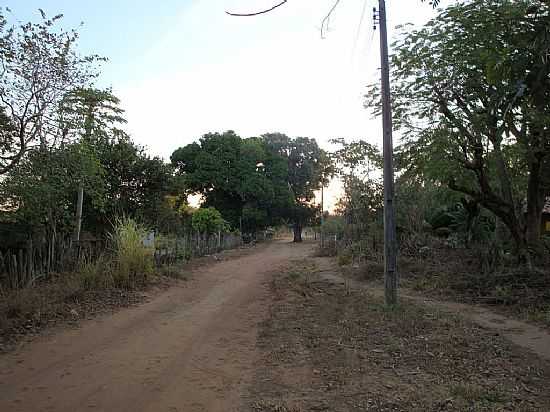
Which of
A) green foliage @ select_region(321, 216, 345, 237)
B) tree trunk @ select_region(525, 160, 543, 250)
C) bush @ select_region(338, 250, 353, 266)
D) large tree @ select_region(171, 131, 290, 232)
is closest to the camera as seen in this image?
tree trunk @ select_region(525, 160, 543, 250)

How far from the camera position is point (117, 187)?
61.3 ft

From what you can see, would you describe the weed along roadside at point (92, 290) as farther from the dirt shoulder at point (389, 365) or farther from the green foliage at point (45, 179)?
the dirt shoulder at point (389, 365)

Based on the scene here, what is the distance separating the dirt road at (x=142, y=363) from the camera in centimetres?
451

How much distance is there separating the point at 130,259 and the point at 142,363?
602 cm

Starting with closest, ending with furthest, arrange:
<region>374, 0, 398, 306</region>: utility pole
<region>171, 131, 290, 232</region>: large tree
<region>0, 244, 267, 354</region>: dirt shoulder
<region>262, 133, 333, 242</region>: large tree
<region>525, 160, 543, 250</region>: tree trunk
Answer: <region>0, 244, 267, 354</region>: dirt shoulder, <region>374, 0, 398, 306</region>: utility pole, <region>525, 160, 543, 250</region>: tree trunk, <region>171, 131, 290, 232</region>: large tree, <region>262, 133, 333, 242</region>: large tree

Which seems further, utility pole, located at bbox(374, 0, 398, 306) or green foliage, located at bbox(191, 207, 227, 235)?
green foliage, located at bbox(191, 207, 227, 235)

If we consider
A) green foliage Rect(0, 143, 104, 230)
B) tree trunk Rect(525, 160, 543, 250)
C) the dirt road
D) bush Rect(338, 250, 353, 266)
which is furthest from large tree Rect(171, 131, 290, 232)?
the dirt road

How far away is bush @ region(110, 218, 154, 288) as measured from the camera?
11.0 metres

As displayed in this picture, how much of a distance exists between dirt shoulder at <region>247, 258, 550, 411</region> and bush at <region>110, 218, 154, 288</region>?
392cm

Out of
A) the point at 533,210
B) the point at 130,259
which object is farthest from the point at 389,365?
the point at 533,210

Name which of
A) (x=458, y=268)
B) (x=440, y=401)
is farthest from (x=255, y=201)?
(x=440, y=401)

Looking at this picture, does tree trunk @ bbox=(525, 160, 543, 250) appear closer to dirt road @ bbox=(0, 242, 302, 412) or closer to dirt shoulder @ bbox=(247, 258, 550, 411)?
dirt shoulder @ bbox=(247, 258, 550, 411)

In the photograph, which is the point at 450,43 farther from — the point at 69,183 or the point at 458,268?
the point at 69,183

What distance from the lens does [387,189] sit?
955 cm
